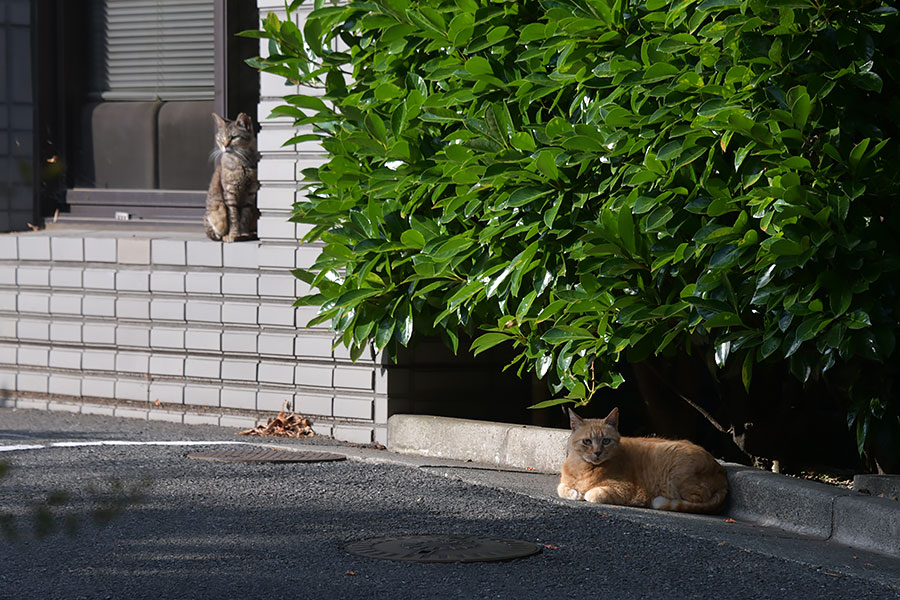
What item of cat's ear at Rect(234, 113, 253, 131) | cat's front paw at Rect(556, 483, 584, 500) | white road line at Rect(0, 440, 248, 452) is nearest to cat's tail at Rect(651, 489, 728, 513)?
cat's front paw at Rect(556, 483, 584, 500)

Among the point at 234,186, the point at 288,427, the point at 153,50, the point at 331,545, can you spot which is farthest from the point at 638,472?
the point at 153,50

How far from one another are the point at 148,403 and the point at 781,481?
5294 millimetres

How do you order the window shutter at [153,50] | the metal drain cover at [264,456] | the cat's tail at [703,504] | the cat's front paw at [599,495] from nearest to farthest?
1. the cat's tail at [703,504]
2. the cat's front paw at [599,495]
3. the metal drain cover at [264,456]
4. the window shutter at [153,50]

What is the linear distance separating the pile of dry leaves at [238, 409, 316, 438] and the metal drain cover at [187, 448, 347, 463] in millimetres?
814

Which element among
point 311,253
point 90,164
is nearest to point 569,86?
point 311,253

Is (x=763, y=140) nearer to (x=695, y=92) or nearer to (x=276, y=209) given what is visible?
(x=695, y=92)

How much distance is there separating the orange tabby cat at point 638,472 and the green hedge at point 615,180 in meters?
0.34

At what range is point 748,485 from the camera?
6.17m

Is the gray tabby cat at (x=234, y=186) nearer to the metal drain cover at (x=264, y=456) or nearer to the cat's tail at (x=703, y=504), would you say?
the metal drain cover at (x=264, y=456)

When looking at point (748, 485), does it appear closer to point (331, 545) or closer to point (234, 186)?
point (331, 545)

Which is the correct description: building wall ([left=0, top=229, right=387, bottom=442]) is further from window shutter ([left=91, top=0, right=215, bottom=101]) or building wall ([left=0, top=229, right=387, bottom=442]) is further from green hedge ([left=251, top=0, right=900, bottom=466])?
window shutter ([left=91, top=0, right=215, bottom=101])

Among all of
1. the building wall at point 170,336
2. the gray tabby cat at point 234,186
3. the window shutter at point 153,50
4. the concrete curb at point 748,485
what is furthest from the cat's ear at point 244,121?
the concrete curb at point 748,485

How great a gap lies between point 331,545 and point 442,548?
1.55 ft

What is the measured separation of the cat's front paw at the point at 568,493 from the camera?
6.46m
